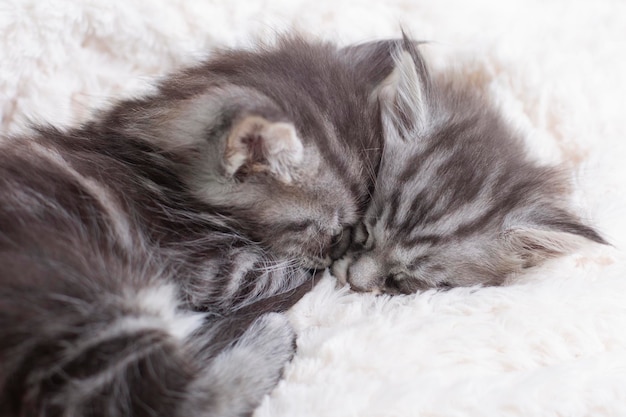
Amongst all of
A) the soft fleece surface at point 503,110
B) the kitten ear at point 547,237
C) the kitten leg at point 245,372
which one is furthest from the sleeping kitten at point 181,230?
the kitten ear at point 547,237

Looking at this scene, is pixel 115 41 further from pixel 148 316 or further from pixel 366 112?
pixel 148 316

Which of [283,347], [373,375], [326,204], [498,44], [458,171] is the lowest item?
→ [283,347]

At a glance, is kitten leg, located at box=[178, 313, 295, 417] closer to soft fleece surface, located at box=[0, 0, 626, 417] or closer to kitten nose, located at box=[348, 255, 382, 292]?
soft fleece surface, located at box=[0, 0, 626, 417]

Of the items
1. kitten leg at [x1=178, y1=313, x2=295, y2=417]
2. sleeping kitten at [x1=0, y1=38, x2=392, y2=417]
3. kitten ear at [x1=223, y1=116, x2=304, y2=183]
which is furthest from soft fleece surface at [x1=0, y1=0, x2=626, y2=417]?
kitten ear at [x1=223, y1=116, x2=304, y2=183]

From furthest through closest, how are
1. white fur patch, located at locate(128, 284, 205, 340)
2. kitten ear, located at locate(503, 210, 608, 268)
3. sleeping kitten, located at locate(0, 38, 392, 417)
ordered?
1. kitten ear, located at locate(503, 210, 608, 268)
2. white fur patch, located at locate(128, 284, 205, 340)
3. sleeping kitten, located at locate(0, 38, 392, 417)

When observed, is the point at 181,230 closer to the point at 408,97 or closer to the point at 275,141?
the point at 275,141

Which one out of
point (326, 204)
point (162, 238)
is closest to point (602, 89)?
point (326, 204)

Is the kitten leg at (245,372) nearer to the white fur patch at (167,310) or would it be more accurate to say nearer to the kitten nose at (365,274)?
the white fur patch at (167,310)
